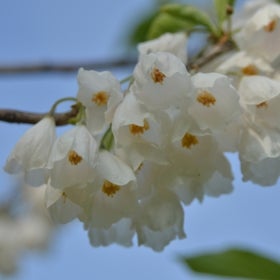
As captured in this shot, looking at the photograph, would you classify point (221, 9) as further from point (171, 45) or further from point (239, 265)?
point (239, 265)

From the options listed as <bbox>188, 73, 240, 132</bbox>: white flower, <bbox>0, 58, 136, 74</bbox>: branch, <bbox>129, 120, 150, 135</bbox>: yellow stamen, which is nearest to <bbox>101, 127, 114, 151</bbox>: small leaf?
<bbox>129, 120, 150, 135</bbox>: yellow stamen

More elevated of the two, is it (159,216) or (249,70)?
(249,70)

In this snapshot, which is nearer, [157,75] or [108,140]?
[157,75]

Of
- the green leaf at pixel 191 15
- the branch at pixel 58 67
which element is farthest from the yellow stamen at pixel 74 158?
the branch at pixel 58 67

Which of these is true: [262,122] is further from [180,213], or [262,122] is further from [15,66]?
[15,66]

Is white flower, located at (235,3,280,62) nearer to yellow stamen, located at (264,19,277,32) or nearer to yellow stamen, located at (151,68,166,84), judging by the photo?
yellow stamen, located at (264,19,277,32)

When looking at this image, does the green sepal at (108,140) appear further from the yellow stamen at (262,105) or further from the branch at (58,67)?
the branch at (58,67)

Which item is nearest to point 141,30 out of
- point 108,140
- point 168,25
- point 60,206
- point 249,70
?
point 168,25
